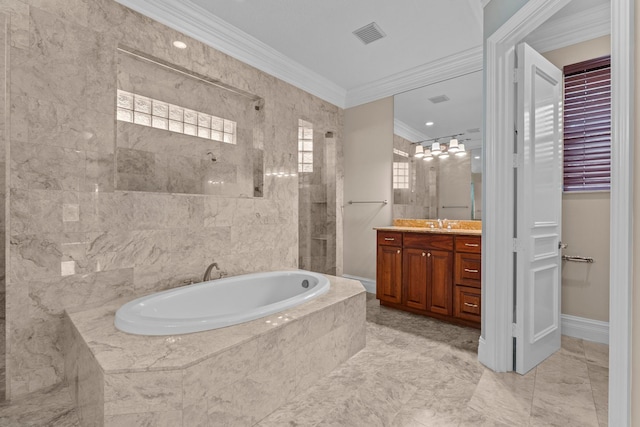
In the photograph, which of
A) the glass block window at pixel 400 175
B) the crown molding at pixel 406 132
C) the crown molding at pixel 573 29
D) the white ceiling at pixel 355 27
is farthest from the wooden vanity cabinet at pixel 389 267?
the crown molding at pixel 573 29

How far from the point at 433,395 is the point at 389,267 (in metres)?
1.60

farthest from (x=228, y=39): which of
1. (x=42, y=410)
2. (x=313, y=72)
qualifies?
(x=42, y=410)

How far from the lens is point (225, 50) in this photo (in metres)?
2.74

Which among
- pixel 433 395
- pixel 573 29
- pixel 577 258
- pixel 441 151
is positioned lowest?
pixel 433 395

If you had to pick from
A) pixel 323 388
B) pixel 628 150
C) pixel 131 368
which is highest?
pixel 628 150

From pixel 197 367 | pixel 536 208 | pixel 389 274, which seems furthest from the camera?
pixel 389 274

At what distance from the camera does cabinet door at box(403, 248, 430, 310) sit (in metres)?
3.03

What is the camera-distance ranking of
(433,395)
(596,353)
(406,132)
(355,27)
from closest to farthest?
1. (433,395)
2. (596,353)
3. (355,27)
4. (406,132)

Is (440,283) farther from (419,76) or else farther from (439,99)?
(419,76)

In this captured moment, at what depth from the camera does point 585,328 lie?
8.30 ft

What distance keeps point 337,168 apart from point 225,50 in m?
1.93

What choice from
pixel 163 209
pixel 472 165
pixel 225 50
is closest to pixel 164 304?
pixel 163 209

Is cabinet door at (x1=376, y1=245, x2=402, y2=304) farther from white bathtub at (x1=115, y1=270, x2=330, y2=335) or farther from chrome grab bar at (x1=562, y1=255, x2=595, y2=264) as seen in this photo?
chrome grab bar at (x1=562, y1=255, x2=595, y2=264)

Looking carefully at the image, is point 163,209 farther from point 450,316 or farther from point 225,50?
point 450,316
